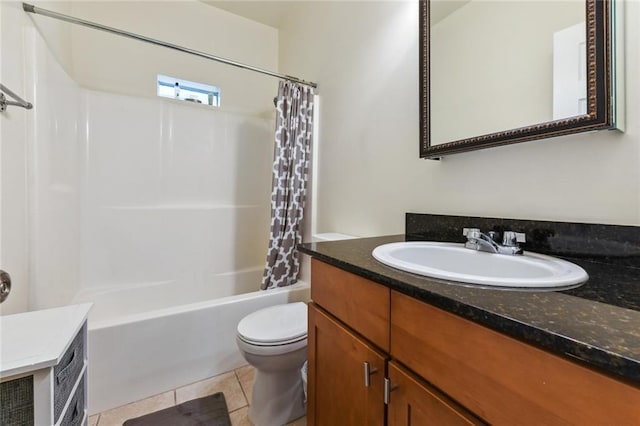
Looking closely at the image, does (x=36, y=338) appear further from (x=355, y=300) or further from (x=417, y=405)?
(x=417, y=405)

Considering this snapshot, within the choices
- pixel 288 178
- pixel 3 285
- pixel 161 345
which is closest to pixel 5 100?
pixel 3 285

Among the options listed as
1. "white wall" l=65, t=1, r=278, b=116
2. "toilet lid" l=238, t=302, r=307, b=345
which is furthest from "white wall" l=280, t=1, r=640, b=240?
"toilet lid" l=238, t=302, r=307, b=345

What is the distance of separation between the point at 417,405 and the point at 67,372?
93 cm

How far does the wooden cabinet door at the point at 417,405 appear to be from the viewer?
0.51m

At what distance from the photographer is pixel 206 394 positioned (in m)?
1.46

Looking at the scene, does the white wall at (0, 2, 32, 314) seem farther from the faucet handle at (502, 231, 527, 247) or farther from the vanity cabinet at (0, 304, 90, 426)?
the faucet handle at (502, 231, 527, 247)

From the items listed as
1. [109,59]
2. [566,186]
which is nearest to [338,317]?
[566,186]

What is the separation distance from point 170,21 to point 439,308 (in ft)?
9.60

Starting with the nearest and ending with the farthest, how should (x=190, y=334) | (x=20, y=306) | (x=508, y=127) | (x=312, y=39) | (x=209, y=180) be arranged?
(x=508, y=127)
(x=20, y=306)
(x=190, y=334)
(x=312, y=39)
(x=209, y=180)

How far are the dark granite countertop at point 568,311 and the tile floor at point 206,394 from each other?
1184 mm

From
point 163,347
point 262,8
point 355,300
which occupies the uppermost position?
point 262,8

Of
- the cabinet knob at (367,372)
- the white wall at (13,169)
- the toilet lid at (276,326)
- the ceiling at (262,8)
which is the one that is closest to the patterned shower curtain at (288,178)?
the toilet lid at (276,326)

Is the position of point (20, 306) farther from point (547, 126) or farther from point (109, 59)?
→ point (547, 126)

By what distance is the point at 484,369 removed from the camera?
0.47m
